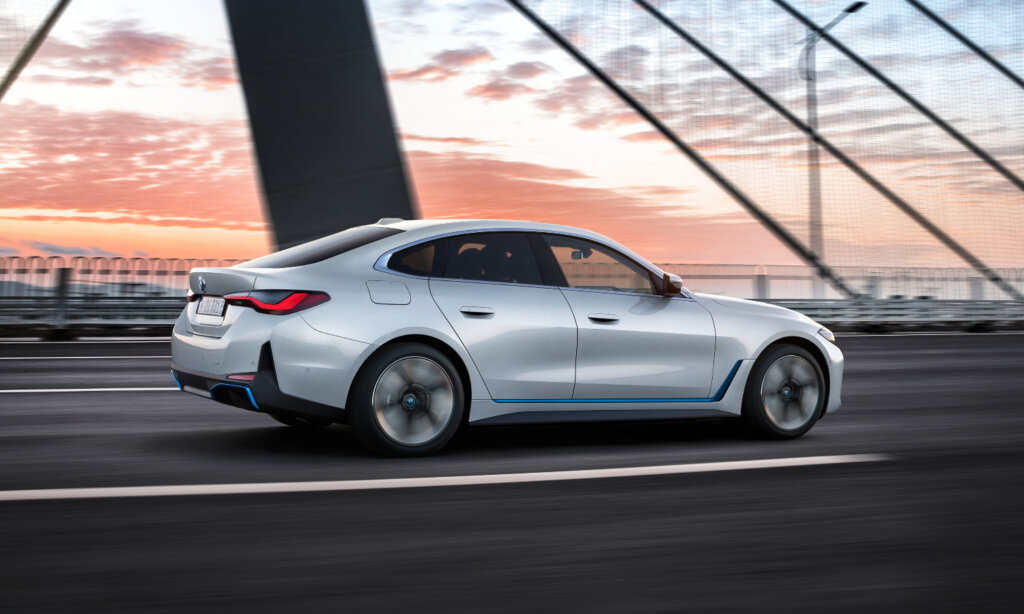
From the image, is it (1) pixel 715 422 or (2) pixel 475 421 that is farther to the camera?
Answer: (1) pixel 715 422

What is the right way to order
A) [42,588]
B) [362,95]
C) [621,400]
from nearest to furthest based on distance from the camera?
[42,588]
[621,400]
[362,95]

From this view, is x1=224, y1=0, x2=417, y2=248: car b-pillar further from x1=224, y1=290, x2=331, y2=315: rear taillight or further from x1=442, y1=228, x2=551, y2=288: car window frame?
x1=224, y1=290, x2=331, y2=315: rear taillight

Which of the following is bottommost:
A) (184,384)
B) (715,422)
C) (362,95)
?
(715,422)

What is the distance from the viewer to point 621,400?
6375mm

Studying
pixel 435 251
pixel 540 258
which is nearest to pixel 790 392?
pixel 540 258

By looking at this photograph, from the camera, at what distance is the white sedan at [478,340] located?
5.54m

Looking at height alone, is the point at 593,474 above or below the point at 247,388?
below

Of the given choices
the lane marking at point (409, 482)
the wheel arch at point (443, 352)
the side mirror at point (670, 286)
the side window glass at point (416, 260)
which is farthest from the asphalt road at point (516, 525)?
the side window glass at point (416, 260)

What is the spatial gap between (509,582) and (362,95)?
1548 cm

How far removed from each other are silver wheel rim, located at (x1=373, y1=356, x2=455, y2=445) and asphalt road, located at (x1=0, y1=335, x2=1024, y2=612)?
0.19 m

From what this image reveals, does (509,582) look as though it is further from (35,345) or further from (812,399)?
(35,345)

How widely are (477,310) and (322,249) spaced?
996 millimetres

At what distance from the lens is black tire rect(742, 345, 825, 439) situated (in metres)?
6.82

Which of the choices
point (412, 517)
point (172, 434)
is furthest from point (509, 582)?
point (172, 434)
